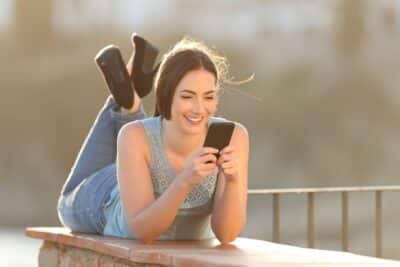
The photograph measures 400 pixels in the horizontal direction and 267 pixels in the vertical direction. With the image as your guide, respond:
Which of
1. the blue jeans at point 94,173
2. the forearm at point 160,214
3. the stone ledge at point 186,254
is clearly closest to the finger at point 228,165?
the forearm at point 160,214

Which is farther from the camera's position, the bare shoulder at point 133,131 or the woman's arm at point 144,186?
the bare shoulder at point 133,131

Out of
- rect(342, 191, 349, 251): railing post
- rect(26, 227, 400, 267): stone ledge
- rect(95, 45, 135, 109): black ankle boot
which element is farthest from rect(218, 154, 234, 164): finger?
rect(342, 191, 349, 251): railing post

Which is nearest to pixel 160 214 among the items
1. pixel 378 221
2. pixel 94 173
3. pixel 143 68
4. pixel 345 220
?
pixel 94 173

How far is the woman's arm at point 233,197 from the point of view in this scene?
3.77 m

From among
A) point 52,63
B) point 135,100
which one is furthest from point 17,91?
point 135,100

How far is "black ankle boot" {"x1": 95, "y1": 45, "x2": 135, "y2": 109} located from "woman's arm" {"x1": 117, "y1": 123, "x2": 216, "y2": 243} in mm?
813

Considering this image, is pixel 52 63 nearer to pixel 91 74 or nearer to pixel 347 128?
pixel 91 74

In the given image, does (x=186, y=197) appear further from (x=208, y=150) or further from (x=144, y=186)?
(x=208, y=150)

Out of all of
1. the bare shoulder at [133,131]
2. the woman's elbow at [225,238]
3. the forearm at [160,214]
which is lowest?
the woman's elbow at [225,238]

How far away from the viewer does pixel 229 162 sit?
3637 mm

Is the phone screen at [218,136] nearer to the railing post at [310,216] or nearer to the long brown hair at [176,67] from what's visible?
the long brown hair at [176,67]

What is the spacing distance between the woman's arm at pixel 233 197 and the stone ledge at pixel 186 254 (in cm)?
4

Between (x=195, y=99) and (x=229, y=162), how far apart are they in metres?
0.20

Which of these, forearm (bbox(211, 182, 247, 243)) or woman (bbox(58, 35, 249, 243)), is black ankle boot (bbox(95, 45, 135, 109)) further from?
forearm (bbox(211, 182, 247, 243))
